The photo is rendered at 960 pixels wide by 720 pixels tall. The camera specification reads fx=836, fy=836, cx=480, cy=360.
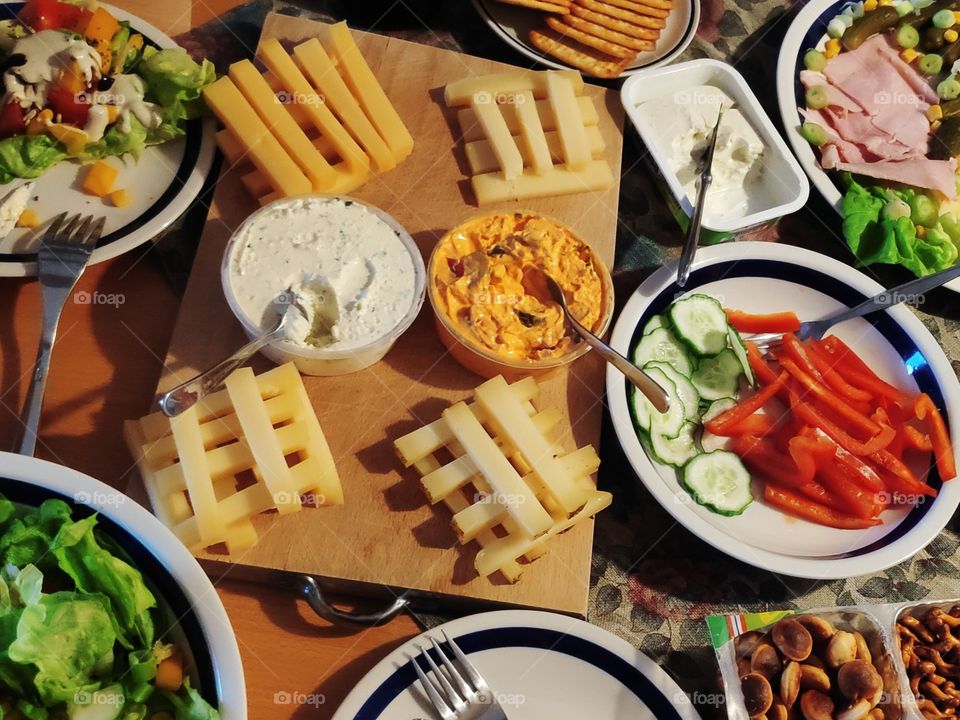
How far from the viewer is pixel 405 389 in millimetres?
2414

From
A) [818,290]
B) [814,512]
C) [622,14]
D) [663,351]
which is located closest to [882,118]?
[818,290]

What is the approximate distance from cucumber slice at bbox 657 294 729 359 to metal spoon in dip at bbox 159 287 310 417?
1.10 meters

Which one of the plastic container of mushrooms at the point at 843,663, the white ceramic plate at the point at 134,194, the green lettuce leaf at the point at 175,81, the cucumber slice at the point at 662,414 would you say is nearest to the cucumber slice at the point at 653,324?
the cucumber slice at the point at 662,414

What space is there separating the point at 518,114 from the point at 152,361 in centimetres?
Result: 137

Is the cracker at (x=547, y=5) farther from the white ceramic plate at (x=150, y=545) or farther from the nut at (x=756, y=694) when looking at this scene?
the nut at (x=756, y=694)

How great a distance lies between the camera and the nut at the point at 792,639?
2035 mm

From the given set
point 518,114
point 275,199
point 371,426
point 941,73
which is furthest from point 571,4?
point 371,426

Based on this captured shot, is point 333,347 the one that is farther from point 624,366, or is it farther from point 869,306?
point 869,306

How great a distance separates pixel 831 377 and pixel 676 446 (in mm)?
533

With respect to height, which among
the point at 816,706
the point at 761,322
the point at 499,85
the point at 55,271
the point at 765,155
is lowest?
the point at 816,706

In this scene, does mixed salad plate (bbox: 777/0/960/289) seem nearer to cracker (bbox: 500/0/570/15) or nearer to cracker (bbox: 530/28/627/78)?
cracker (bbox: 530/28/627/78)

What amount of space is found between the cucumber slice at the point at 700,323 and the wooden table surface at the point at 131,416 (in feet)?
3.78

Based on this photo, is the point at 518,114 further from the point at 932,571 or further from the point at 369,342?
the point at 932,571

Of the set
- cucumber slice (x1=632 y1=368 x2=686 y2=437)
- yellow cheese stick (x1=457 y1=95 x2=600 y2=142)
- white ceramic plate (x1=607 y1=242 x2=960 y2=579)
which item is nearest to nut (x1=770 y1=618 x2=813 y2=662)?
white ceramic plate (x1=607 y1=242 x2=960 y2=579)
